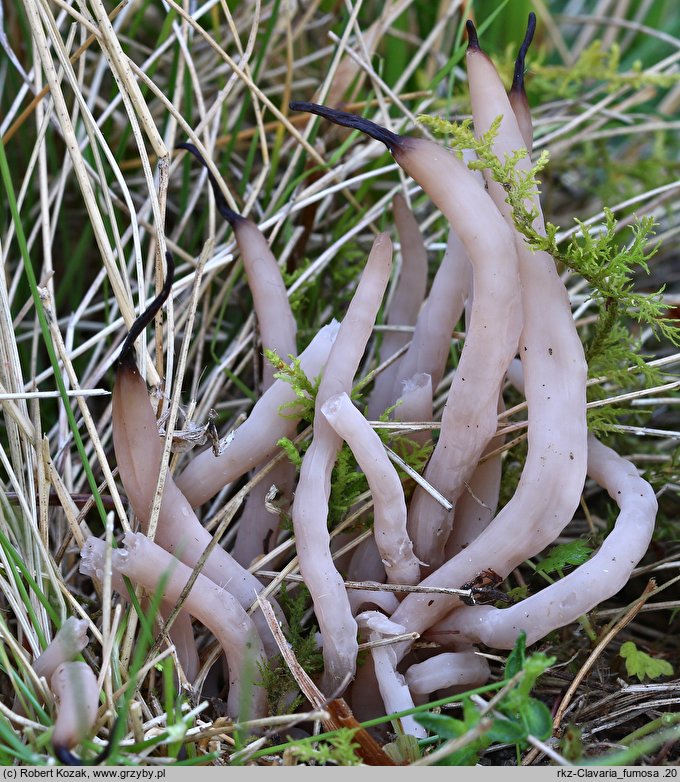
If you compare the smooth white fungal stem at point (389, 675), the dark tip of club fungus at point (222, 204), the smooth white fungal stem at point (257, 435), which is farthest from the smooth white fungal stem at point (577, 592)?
the dark tip of club fungus at point (222, 204)

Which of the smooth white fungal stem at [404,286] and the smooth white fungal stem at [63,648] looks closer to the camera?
the smooth white fungal stem at [63,648]

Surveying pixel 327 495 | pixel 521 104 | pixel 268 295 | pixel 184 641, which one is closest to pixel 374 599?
pixel 327 495

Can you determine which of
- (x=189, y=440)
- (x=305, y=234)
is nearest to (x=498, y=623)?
(x=189, y=440)

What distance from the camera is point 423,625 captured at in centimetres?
126

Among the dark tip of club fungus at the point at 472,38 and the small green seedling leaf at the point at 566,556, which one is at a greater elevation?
the dark tip of club fungus at the point at 472,38

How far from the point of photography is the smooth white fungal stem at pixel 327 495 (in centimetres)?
120

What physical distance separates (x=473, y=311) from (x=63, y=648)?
2.61 feet

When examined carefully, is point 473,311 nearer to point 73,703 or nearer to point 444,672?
point 444,672

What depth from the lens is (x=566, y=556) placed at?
1281mm

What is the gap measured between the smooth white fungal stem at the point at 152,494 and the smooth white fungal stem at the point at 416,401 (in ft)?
1.31

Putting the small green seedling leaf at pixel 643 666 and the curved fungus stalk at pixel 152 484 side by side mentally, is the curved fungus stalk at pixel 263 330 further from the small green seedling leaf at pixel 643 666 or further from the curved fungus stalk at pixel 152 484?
the small green seedling leaf at pixel 643 666

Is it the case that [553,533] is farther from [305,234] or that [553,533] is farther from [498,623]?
[305,234]

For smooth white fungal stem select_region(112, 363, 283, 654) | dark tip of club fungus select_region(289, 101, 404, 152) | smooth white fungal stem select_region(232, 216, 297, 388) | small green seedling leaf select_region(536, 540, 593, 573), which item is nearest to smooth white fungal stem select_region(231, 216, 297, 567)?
smooth white fungal stem select_region(232, 216, 297, 388)

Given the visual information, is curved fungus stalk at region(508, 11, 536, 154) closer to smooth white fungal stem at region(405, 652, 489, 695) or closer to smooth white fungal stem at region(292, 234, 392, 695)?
smooth white fungal stem at region(292, 234, 392, 695)
